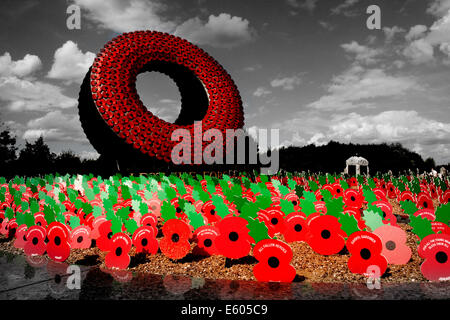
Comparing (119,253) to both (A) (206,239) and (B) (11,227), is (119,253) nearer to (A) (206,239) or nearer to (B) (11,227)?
(A) (206,239)

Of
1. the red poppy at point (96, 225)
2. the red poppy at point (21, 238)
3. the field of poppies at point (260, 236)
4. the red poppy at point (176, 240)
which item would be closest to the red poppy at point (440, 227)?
the field of poppies at point (260, 236)

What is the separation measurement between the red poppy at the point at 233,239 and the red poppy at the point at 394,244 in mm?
1310

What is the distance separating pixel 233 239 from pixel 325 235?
3.33 feet

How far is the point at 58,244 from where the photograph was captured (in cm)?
364

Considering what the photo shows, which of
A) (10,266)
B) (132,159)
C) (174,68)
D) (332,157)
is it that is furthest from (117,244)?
(332,157)

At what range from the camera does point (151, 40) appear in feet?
43.0

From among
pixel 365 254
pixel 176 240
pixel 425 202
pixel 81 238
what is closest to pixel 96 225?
pixel 81 238

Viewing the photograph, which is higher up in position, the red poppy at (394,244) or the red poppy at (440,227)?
the red poppy at (440,227)

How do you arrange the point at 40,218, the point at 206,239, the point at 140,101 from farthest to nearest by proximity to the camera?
the point at 140,101, the point at 40,218, the point at 206,239

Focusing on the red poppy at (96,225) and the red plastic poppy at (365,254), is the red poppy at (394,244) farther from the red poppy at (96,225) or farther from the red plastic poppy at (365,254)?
the red poppy at (96,225)

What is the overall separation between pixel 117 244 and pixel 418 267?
9.80 feet

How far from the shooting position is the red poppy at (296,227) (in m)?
3.89

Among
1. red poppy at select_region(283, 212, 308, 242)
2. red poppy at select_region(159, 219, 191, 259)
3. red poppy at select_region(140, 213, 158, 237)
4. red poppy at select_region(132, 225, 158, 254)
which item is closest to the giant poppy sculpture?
red poppy at select_region(140, 213, 158, 237)
